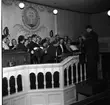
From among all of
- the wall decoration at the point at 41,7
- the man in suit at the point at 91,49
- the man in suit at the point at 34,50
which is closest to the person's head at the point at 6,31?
the man in suit at the point at 34,50

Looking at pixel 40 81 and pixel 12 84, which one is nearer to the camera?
pixel 12 84

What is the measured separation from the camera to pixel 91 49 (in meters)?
2.03

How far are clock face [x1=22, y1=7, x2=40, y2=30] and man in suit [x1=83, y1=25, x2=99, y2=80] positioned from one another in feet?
2.25

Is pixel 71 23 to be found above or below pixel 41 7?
below

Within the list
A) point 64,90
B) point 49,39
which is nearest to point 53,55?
point 49,39

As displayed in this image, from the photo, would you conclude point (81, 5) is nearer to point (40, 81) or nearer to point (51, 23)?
point (51, 23)

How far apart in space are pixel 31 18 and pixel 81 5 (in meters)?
0.72

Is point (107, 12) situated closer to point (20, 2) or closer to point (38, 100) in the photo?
point (20, 2)

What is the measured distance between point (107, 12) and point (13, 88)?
1552mm

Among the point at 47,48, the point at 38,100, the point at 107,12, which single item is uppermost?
the point at 107,12

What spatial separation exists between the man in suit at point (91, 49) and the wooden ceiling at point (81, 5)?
241 millimetres

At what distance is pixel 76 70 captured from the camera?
7.46ft

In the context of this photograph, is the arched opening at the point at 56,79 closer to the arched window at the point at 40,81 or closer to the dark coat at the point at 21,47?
the arched window at the point at 40,81

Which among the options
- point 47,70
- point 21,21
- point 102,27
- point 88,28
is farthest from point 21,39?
point 102,27
